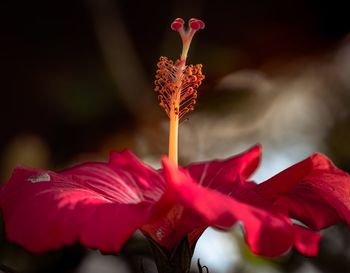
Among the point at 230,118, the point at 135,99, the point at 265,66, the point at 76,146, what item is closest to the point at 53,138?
the point at 76,146

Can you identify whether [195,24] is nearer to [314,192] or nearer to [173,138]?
[173,138]

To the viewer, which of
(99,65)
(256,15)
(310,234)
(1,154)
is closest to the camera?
(310,234)

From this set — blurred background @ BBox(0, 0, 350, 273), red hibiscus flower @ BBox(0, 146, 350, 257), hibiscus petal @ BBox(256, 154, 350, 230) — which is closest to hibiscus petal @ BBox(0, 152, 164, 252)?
red hibiscus flower @ BBox(0, 146, 350, 257)

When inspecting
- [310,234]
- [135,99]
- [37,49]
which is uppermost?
[37,49]

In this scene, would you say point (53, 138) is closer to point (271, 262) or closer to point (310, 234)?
point (271, 262)

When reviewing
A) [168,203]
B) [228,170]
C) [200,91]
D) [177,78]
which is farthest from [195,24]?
[200,91]

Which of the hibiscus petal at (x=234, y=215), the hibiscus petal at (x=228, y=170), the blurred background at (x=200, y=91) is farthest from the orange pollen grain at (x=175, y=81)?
the blurred background at (x=200, y=91)

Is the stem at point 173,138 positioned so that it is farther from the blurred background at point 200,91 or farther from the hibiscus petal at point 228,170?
the blurred background at point 200,91

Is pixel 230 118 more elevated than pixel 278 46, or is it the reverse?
pixel 278 46
